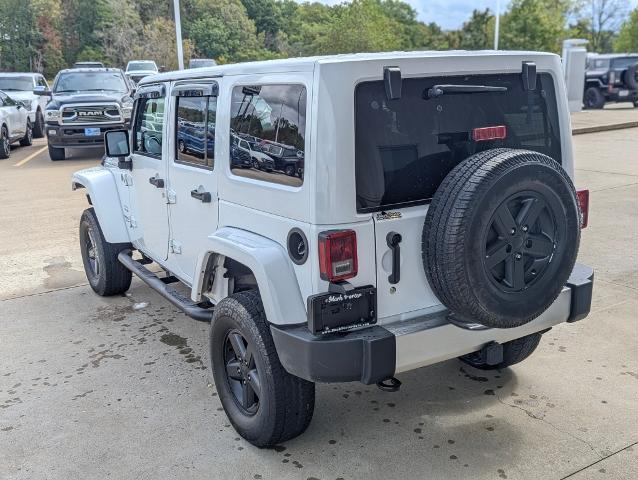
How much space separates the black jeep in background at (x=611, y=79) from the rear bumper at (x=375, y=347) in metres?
23.0

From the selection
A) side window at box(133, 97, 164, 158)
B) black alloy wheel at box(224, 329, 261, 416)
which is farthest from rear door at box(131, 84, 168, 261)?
black alloy wheel at box(224, 329, 261, 416)

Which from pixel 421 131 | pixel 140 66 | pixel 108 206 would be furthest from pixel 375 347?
pixel 140 66

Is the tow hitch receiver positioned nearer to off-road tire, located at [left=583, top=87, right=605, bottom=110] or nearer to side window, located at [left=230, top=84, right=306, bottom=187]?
side window, located at [left=230, top=84, right=306, bottom=187]

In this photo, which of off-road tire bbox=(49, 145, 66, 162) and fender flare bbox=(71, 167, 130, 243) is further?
off-road tire bbox=(49, 145, 66, 162)

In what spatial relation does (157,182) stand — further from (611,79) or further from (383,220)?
(611,79)

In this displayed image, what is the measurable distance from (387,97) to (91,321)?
10.9ft

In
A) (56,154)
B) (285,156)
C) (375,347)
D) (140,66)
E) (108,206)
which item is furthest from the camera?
(140,66)

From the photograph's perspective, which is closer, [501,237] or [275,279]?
[501,237]

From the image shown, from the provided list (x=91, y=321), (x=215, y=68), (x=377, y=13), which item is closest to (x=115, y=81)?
(x=91, y=321)

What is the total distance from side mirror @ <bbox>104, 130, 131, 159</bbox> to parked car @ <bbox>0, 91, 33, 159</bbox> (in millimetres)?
11127

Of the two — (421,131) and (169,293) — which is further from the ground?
(421,131)

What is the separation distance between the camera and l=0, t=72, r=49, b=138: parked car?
59.6 feet

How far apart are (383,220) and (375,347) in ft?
1.81

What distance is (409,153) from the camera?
2871 millimetres
